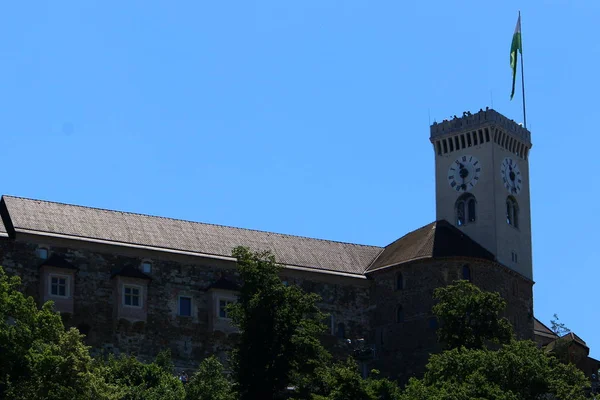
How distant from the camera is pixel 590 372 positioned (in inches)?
4648

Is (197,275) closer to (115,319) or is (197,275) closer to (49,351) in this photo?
(115,319)

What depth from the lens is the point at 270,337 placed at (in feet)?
289

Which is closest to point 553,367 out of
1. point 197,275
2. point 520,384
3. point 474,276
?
point 520,384

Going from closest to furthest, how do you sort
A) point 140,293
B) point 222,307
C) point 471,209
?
point 140,293
point 222,307
point 471,209

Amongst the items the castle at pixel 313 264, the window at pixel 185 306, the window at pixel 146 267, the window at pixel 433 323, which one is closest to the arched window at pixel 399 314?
the castle at pixel 313 264

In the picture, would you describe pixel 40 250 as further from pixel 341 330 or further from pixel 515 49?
pixel 515 49

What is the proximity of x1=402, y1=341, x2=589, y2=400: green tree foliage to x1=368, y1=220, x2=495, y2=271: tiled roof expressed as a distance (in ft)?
67.5

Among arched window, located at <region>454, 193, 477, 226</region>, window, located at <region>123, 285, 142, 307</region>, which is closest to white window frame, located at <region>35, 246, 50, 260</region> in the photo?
window, located at <region>123, 285, 142, 307</region>

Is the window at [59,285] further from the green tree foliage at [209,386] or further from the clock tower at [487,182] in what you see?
the clock tower at [487,182]

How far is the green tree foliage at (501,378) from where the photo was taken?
8344 centimetres

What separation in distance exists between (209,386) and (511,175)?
131 feet

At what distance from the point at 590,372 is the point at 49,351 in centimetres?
5411

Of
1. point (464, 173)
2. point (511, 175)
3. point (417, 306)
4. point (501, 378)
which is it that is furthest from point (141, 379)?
point (511, 175)

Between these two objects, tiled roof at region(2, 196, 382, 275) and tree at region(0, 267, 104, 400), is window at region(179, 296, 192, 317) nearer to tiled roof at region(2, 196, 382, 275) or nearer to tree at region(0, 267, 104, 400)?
tiled roof at region(2, 196, 382, 275)
